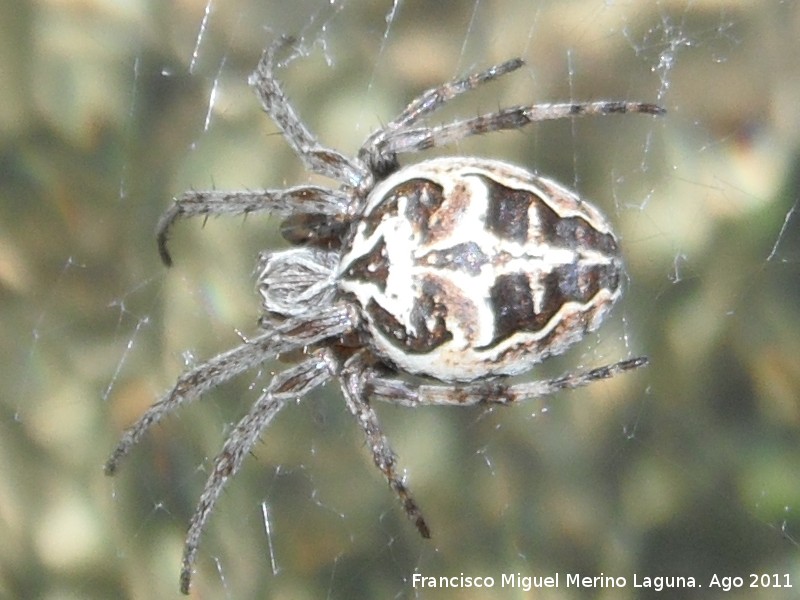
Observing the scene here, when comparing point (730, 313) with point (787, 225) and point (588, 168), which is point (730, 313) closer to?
point (787, 225)

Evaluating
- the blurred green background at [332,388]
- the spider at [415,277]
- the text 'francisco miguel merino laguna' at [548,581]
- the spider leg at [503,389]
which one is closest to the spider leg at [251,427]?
the spider at [415,277]

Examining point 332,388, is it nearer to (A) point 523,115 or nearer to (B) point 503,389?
(B) point 503,389

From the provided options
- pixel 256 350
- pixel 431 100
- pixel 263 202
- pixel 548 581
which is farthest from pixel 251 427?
pixel 548 581

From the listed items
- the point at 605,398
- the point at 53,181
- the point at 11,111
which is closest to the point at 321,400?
the point at 605,398

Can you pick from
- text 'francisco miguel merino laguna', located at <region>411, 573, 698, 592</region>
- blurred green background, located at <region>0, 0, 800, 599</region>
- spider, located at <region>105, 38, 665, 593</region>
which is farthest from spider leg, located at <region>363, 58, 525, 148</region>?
text 'francisco miguel merino laguna', located at <region>411, 573, 698, 592</region>

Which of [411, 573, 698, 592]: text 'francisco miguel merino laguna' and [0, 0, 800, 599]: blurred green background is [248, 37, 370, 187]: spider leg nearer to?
[0, 0, 800, 599]: blurred green background

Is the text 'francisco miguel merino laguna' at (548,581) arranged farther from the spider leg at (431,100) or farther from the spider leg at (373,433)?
the spider leg at (431,100)
